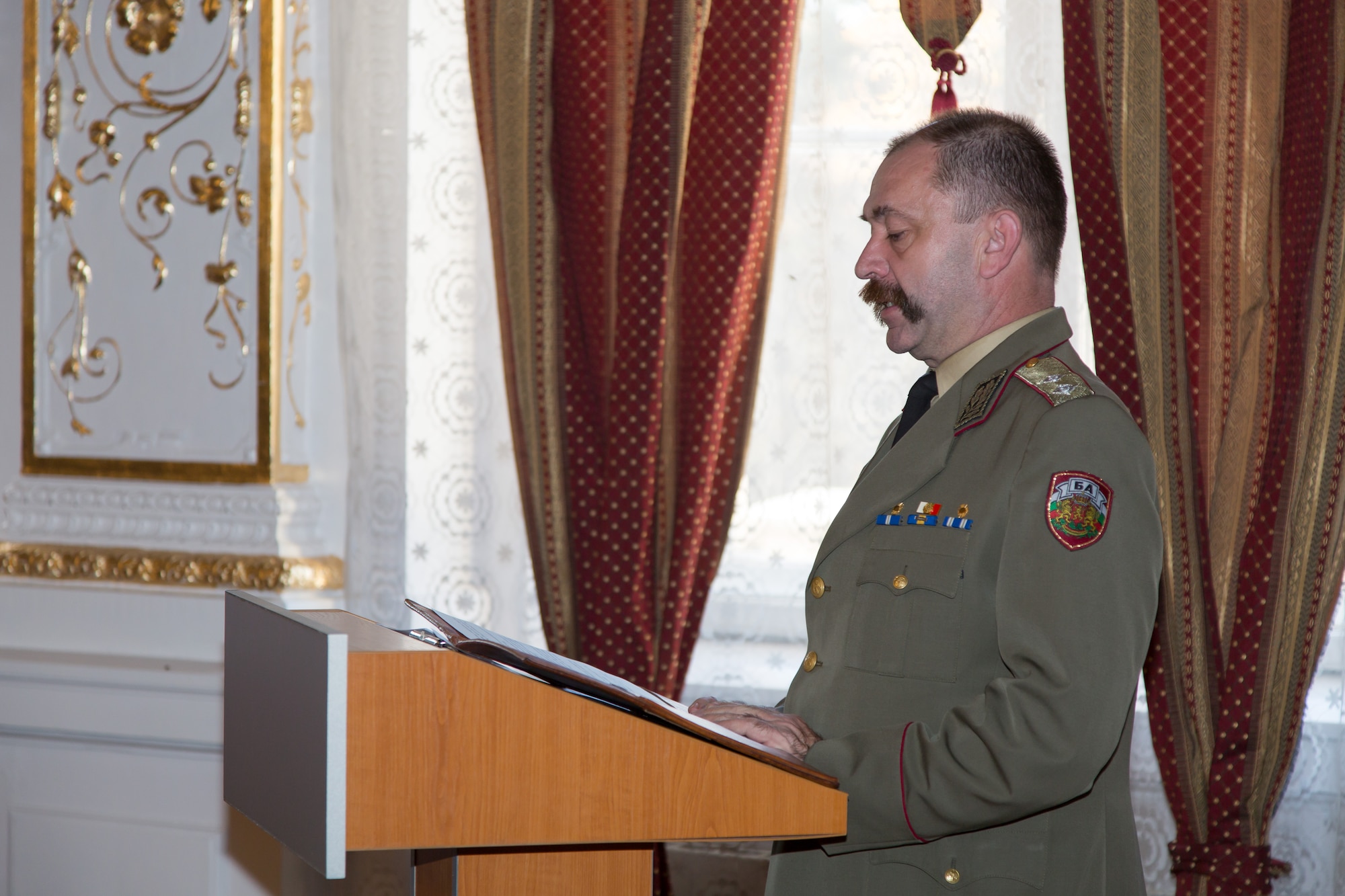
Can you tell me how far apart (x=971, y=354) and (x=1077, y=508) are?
0.32 meters

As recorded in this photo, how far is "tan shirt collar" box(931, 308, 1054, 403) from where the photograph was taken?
4.76 ft

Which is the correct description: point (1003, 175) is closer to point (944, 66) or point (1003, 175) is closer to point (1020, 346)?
point (1020, 346)

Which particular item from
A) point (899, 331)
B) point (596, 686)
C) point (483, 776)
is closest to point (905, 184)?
point (899, 331)

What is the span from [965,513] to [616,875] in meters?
0.53

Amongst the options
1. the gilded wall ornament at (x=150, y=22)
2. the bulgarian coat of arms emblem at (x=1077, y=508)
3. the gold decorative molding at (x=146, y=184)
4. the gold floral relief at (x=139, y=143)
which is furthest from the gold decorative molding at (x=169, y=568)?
the bulgarian coat of arms emblem at (x=1077, y=508)

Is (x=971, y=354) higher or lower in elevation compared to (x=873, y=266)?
lower

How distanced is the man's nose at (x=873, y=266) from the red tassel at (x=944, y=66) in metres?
0.79

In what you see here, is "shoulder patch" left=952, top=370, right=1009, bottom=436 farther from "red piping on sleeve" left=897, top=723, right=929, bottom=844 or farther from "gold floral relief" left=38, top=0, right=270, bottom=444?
"gold floral relief" left=38, top=0, right=270, bottom=444

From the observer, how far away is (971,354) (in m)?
1.48

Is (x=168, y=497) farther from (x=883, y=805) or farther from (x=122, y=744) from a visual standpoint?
(x=883, y=805)

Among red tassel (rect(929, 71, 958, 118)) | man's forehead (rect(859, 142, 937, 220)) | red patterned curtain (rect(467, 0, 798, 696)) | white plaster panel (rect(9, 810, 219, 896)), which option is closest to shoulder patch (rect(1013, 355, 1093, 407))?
man's forehead (rect(859, 142, 937, 220))

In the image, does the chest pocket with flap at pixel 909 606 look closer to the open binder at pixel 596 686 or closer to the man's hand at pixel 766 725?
the man's hand at pixel 766 725

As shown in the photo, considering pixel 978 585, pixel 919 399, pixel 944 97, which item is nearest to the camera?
pixel 978 585

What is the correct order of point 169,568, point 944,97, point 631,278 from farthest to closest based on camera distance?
point 169,568 < point 631,278 < point 944,97
